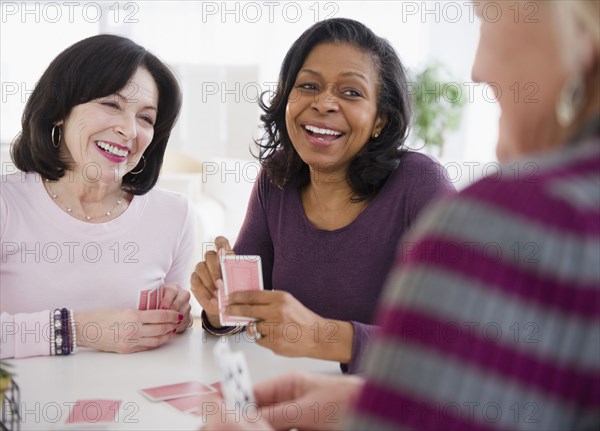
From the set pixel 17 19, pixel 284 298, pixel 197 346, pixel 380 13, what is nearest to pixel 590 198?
pixel 284 298

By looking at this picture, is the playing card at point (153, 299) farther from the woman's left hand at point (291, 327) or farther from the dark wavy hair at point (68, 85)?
the dark wavy hair at point (68, 85)

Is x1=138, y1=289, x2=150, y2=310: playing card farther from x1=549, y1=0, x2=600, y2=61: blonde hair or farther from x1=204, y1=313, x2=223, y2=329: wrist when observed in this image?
x1=549, y1=0, x2=600, y2=61: blonde hair

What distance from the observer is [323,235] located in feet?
7.23

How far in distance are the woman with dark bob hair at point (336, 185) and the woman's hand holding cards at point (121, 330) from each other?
197 mm

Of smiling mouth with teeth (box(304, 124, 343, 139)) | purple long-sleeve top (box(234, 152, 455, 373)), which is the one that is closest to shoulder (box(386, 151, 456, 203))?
purple long-sleeve top (box(234, 152, 455, 373))

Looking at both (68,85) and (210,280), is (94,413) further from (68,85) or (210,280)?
(68,85)

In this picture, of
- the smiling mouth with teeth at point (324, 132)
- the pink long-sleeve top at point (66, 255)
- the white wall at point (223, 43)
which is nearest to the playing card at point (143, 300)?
the pink long-sleeve top at point (66, 255)

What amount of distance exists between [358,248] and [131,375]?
32.6 inches

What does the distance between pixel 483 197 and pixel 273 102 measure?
1.93 m

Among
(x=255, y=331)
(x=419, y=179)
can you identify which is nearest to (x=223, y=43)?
(x=419, y=179)

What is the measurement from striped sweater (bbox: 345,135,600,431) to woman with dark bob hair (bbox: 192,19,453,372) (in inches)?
56.4

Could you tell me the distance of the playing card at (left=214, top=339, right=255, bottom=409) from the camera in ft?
3.45

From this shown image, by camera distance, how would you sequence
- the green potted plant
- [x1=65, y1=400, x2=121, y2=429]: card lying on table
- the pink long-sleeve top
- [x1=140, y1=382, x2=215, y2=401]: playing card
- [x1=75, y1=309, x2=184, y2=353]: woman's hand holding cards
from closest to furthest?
1. [x1=65, y1=400, x2=121, y2=429]: card lying on table
2. [x1=140, y1=382, x2=215, y2=401]: playing card
3. [x1=75, y1=309, x2=184, y2=353]: woman's hand holding cards
4. the pink long-sleeve top
5. the green potted plant

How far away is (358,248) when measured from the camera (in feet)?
7.06
